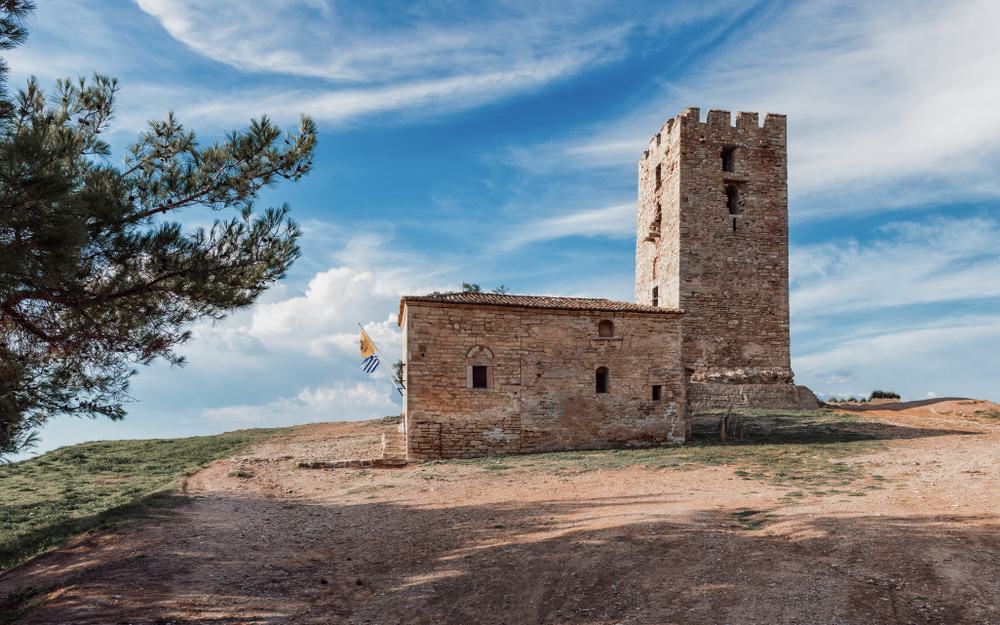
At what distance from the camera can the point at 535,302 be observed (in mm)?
21344

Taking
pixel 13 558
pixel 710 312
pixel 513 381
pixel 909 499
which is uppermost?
pixel 710 312

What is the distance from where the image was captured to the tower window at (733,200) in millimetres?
29703

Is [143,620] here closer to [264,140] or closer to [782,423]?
[264,140]

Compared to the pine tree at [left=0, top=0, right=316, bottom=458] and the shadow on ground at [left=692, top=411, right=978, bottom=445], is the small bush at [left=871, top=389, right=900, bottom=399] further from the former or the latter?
the pine tree at [left=0, top=0, right=316, bottom=458]

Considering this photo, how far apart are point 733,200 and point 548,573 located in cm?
2511

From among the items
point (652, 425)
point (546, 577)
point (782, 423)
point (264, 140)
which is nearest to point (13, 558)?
point (264, 140)

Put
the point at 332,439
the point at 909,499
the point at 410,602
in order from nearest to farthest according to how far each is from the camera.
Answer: the point at 410,602 < the point at 909,499 < the point at 332,439

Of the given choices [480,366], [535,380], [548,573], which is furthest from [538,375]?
[548,573]

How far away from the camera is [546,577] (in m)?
8.12

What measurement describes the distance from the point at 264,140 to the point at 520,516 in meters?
7.84

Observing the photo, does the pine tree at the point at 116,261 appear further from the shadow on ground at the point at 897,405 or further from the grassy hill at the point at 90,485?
the shadow on ground at the point at 897,405

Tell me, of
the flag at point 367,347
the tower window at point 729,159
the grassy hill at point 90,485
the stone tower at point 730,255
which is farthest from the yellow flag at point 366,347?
the tower window at point 729,159

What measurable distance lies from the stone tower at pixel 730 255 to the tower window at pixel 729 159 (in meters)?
0.04

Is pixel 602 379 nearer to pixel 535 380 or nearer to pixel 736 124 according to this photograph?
pixel 535 380
